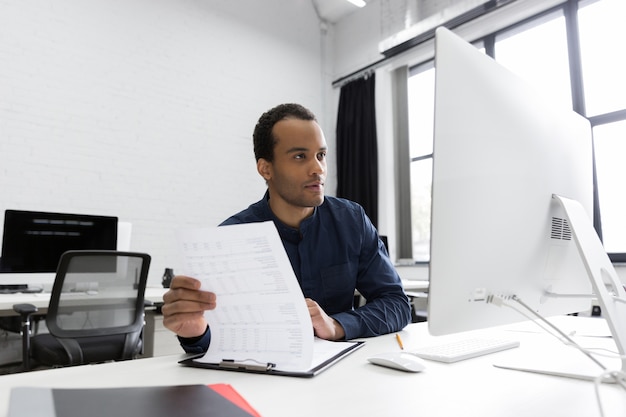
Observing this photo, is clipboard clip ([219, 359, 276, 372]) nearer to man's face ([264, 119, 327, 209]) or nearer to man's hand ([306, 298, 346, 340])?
man's hand ([306, 298, 346, 340])

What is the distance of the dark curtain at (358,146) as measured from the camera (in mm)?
5195

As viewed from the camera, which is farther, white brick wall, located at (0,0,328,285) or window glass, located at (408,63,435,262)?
window glass, located at (408,63,435,262)

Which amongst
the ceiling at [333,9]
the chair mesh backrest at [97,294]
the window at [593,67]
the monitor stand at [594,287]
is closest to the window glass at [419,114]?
the window at [593,67]

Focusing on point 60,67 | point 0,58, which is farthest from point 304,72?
point 0,58

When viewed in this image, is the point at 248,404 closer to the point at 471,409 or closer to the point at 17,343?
the point at 471,409

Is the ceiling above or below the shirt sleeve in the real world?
above

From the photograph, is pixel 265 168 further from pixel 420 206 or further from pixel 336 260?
pixel 420 206

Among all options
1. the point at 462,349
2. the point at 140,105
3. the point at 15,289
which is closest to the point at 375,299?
the point at 462,349

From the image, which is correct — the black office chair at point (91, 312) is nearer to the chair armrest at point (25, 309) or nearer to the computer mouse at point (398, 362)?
the chair armrest at point (25, 309)

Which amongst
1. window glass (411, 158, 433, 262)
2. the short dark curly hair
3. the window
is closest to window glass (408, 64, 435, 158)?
window glass (411, 158, 433, 262)

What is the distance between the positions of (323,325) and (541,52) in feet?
13.8

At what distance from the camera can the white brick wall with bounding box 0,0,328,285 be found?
3.62 meters

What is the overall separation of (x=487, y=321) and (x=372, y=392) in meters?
0.22

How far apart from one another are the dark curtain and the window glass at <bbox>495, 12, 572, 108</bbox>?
59.2 inches
